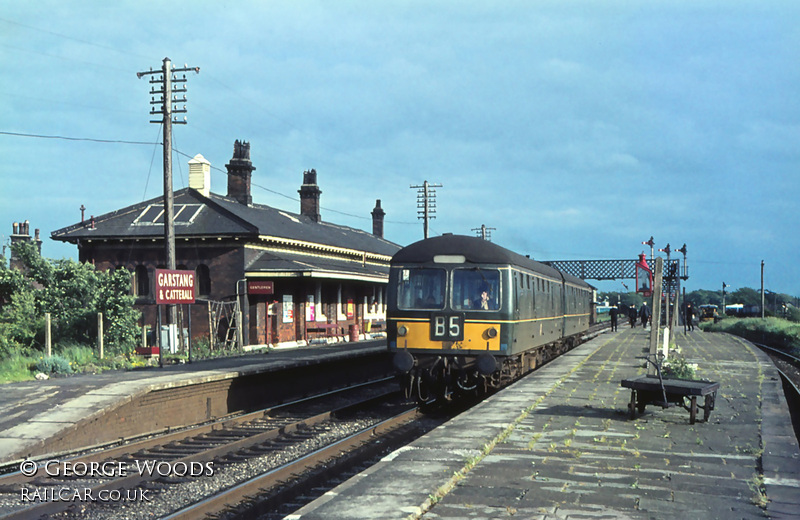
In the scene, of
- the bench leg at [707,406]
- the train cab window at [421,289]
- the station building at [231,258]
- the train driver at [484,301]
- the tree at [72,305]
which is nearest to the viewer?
the bench leg at [707,406]

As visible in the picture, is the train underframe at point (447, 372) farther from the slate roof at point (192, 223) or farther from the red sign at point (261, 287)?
the slate roof at point (192, 223)

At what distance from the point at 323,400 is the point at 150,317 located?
1451 cm

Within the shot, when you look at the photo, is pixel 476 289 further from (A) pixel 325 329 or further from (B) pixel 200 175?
(B) pixel 200 175

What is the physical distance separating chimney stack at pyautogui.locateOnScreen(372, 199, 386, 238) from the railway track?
134ft

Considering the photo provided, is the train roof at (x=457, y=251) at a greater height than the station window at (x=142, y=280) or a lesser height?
greater

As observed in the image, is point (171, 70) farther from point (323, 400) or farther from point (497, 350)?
point (497, 350)

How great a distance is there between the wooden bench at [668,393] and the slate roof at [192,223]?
19.7 m

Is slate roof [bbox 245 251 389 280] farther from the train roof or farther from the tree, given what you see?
the train roof

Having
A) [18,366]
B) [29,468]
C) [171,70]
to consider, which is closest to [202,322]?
[171,70]

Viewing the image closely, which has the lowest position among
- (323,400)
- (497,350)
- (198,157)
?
(323,400)

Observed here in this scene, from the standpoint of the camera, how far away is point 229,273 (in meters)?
28.8

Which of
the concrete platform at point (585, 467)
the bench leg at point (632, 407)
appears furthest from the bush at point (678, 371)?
the bench leg at point (632, 407)

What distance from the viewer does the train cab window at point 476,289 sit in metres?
13.8

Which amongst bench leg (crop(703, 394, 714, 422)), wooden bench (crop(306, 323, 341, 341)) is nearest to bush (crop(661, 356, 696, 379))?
bench leg (crop(703, 394, 714, 422))
